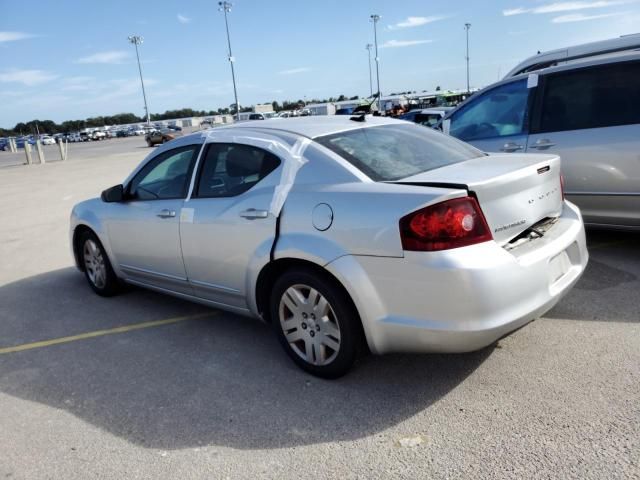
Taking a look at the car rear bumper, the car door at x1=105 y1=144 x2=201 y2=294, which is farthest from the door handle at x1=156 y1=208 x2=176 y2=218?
the car rear bumper

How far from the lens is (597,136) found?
503 cm

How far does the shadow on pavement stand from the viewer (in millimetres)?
2938

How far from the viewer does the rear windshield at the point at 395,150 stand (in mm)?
3303

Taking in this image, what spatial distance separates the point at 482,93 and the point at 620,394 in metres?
4.19

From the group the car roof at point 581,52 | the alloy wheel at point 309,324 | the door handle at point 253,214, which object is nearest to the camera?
the alloy wheel at point 309,324

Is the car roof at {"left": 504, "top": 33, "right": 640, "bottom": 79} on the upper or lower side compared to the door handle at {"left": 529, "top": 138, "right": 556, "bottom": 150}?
upper

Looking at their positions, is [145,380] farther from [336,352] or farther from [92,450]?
[336,352]

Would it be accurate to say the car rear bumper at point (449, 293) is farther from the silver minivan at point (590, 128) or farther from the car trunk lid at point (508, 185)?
the silver minivan at point (590, 128)

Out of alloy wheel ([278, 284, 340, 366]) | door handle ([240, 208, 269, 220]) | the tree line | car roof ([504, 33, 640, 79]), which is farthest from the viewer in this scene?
the tree line

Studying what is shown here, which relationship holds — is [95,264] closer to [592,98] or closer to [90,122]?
[592,98]

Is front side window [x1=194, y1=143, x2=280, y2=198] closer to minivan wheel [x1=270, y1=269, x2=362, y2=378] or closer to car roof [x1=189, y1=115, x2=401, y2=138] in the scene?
car roof [x1=189, y1=115, x2=401, y2=138]

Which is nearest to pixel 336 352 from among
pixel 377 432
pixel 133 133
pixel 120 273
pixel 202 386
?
pixel 377 432

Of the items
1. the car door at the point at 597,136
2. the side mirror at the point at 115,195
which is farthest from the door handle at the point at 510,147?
the side mirror at the point at 115,195

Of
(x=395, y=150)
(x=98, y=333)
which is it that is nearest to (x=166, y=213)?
(x=98, y=333)
